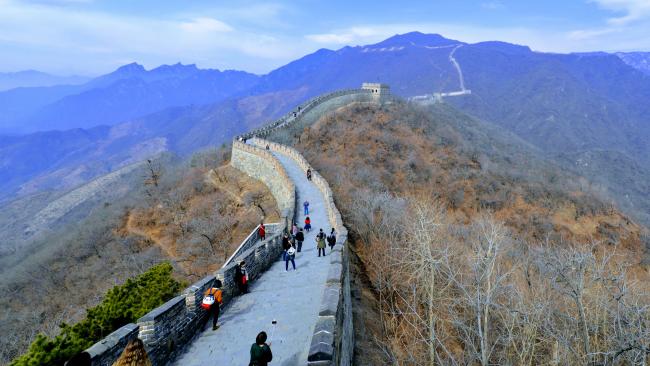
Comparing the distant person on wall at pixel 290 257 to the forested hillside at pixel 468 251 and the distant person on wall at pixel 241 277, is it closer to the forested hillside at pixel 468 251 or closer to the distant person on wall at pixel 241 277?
the distant person on wall at pixel 241 277

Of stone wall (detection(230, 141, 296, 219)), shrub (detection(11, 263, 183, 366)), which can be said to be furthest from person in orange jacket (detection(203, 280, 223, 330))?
stone wall (detection(230, 141, 296, 219))

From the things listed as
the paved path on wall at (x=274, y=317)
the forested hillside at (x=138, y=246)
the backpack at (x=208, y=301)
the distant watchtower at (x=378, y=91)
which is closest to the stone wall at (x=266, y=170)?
the forested hillside at (x=138, y=246)

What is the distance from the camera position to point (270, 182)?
27.2 meters

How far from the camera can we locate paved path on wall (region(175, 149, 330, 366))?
7805mm

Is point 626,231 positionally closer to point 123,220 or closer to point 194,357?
point 194,357

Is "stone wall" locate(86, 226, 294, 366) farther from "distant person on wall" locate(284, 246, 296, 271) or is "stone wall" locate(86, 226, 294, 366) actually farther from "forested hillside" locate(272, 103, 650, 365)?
"forested hillside" locate(272, 103, 650, 365)

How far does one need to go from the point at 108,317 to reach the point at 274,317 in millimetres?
4467

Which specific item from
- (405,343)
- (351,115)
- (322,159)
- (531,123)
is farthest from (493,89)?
(405,343)

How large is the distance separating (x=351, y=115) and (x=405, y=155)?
11.1m

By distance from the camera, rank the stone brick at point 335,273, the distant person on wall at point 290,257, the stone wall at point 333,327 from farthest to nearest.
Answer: the distant person on wall at point 290,257 → the stone brick at point 335,273 → the stone wall at point 333,327

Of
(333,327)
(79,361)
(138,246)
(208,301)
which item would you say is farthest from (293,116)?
(79,361)

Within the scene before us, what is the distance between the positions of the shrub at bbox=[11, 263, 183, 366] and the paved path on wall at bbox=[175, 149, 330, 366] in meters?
2.51

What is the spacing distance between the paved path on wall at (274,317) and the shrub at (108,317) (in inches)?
99.0

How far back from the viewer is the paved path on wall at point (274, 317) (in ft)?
25.6
